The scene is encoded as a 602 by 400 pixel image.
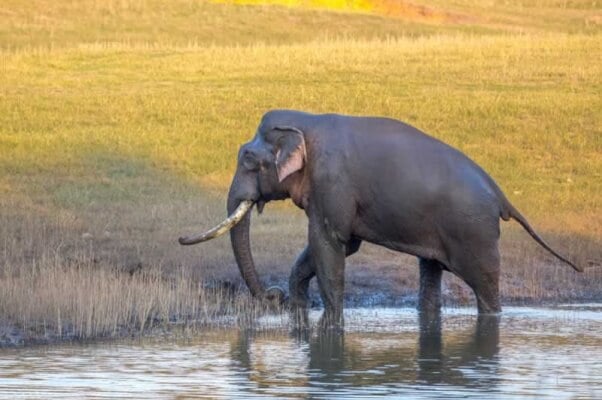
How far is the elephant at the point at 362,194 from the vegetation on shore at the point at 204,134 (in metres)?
1.17

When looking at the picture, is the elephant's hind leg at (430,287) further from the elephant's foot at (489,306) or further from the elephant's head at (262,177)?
the elephant's head at (262,177)

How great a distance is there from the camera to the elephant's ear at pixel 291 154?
47.2 feet

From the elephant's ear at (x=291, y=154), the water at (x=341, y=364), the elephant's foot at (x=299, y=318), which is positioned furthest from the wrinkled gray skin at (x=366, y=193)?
the water at (x=341, y=364)

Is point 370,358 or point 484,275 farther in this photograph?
point 484,275

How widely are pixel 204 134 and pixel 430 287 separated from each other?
1238cm

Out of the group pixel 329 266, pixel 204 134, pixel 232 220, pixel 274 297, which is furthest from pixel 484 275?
pixel 204 134

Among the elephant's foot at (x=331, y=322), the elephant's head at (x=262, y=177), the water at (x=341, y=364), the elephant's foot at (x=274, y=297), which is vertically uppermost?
the elephant's head at (x=262, y=177)

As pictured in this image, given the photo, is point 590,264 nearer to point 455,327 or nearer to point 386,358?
point 455,327

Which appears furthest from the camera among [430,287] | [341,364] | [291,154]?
[430,287]

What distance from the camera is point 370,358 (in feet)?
40.9

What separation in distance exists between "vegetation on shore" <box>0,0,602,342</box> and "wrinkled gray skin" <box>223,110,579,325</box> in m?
1.22

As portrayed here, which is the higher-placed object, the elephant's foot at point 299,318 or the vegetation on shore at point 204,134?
the vegetation on shore at point 204,134

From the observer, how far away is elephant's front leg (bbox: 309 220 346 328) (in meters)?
14.5

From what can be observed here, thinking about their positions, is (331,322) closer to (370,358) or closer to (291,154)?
(291,154)
